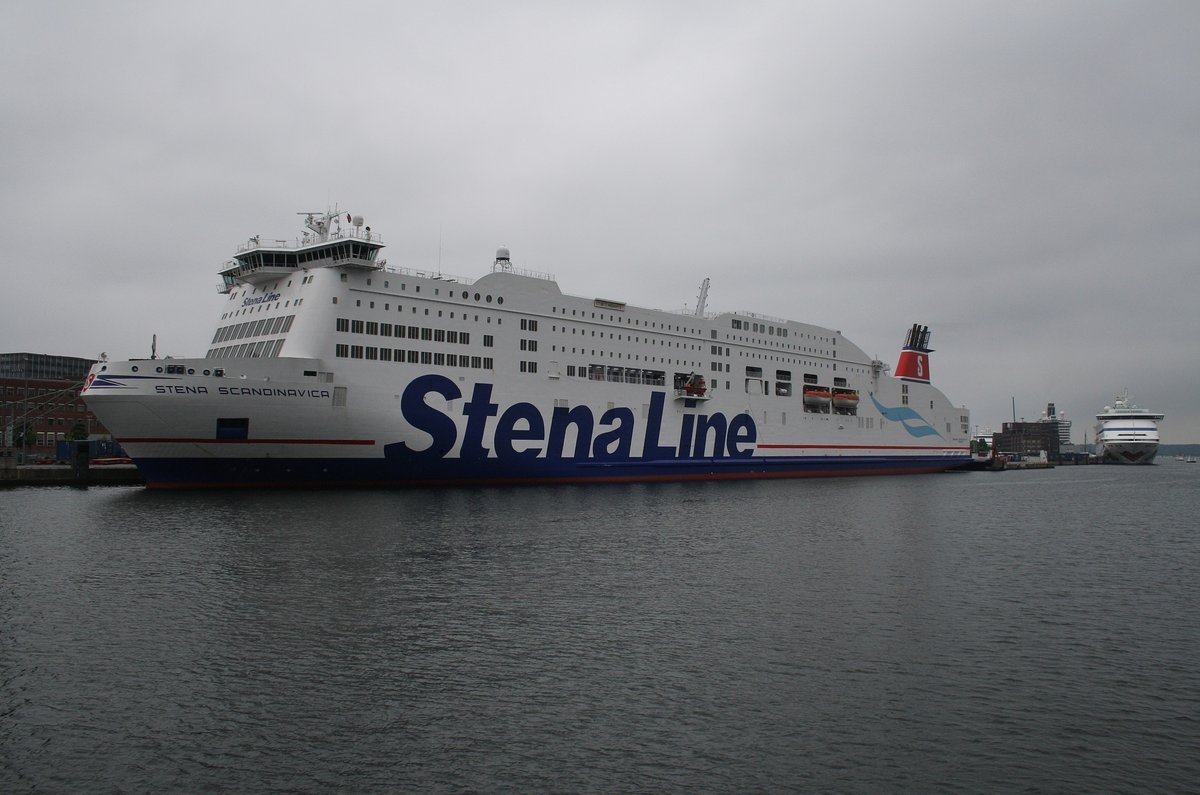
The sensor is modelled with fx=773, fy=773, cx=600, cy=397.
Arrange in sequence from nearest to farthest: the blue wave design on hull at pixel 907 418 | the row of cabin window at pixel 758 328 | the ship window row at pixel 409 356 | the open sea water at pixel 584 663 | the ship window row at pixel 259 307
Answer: the open sea water at pixel 584 663 → the ship window row at pixel 409 356 → the ship window row at pixel 259 307 → the row of cabin window at pixel 758 328 → the blue wave design on hull at pixel 907 418

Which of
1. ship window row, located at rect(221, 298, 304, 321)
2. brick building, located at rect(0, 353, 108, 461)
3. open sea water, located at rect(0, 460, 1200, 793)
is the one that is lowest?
open sea water, located at rect(0, 460, 1200, 793)

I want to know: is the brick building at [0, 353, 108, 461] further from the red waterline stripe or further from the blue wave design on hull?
the blue wave design on hull

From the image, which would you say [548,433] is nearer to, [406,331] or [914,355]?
[406,331]

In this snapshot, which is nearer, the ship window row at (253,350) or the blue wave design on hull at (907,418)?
the ship window row at (253,350)

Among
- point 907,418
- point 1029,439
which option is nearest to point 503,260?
point 907,418

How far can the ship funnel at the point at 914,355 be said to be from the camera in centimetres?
6329

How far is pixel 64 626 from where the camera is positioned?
1236cm

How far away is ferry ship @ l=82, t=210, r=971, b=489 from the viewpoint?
29.9 metres

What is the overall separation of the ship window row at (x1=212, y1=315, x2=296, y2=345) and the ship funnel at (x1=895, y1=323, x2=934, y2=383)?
156 ft

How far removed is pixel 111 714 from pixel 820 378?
5100cm

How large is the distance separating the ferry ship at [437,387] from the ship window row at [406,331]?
0.22 feet

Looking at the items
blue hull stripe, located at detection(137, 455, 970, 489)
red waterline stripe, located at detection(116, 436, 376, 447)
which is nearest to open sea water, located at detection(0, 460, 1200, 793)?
red waterline stripe, located at detection(116, 436, 376, 447)

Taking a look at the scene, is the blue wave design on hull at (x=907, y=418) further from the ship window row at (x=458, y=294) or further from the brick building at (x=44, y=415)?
the brick building at (x=44, y=415)

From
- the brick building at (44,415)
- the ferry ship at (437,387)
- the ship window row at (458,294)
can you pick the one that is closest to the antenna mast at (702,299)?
the ferry ship at (437,387)
